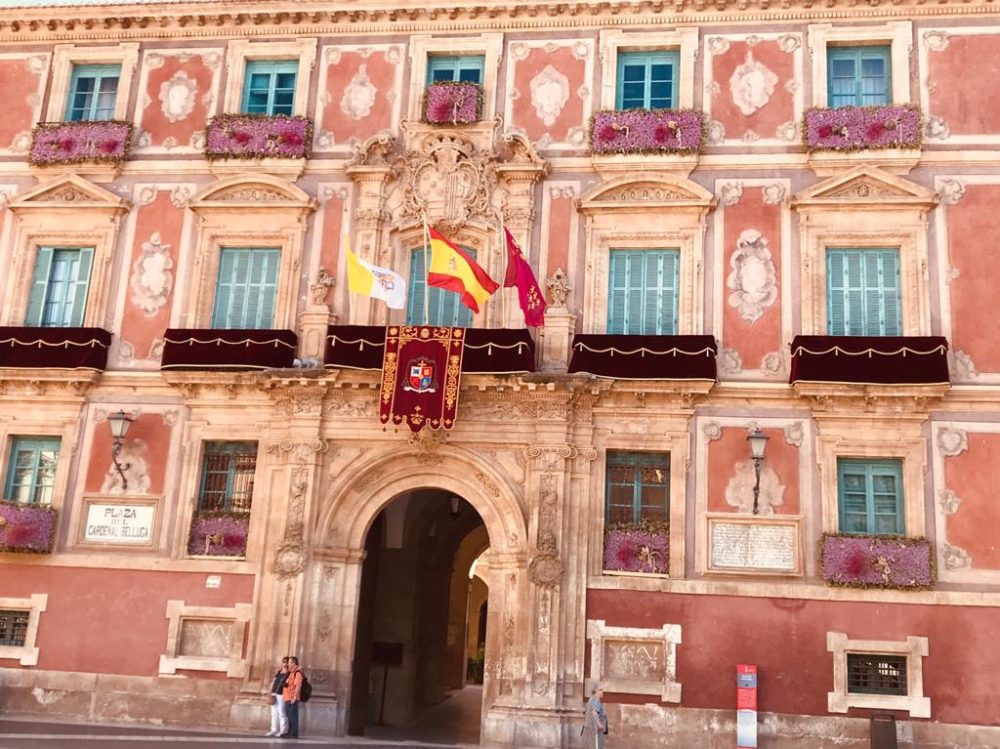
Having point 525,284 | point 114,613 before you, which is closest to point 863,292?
point 525,284

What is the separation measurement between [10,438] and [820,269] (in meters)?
17.0

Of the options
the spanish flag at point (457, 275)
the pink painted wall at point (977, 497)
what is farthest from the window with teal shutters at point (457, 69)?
the pink painted wall at point (977, 497)

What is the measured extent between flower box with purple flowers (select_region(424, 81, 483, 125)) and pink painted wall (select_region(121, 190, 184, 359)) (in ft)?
19.3

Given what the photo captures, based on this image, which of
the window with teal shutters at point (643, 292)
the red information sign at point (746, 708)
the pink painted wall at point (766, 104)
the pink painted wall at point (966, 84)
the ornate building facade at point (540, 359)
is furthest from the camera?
the pink painted wall at point (766, 104)

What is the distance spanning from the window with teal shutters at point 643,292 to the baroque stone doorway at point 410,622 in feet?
20.1

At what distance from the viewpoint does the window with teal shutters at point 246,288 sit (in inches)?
893

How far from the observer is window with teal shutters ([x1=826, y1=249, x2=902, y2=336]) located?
20828 mm

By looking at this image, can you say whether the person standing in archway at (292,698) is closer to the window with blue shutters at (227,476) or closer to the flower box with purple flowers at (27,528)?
the window with blue shutters at (227,476)

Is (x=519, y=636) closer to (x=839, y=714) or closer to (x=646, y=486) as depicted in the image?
(x=646, y=486)

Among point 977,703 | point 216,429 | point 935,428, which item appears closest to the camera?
point 977,703

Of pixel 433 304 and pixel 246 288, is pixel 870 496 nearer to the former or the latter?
pixel 433 304

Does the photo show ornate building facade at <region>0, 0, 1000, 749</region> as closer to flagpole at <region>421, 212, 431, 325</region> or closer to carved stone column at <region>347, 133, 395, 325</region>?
carved stone column at <region>347, 133, 395, 325</region>

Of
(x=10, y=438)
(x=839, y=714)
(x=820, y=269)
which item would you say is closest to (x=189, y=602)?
(x=10, y=438)

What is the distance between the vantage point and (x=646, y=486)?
20766mm
